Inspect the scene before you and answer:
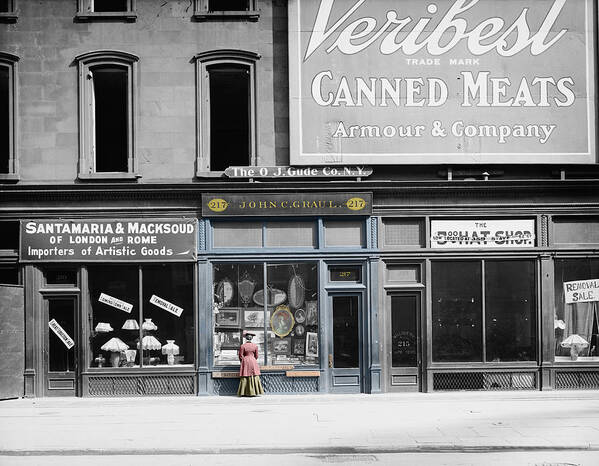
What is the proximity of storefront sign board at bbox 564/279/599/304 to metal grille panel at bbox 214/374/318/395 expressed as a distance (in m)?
6.42

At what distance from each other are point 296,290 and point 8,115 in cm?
819

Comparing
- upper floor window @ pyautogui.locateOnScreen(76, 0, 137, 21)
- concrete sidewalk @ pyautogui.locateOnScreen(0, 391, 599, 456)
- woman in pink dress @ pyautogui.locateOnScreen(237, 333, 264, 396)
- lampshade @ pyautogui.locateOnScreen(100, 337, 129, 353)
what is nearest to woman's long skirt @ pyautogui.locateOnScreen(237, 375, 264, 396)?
woman in pink dress @ pyautogui.locateOnScreen(237, 333, 264, 396)

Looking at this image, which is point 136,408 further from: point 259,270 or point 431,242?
point 431,242

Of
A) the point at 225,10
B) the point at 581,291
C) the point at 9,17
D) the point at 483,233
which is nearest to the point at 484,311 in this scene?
the point at 483,233

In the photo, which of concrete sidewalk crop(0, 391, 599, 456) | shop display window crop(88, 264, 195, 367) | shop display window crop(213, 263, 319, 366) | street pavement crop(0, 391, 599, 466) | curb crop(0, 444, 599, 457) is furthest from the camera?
shop display window crop(213, 263, 319, 366)

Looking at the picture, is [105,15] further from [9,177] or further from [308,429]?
[308,429]

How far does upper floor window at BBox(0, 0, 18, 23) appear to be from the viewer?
19.4 meters

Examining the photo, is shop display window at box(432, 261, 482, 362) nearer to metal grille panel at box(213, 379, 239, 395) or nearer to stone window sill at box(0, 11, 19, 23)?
metal grille panel at box(213, 379, 239, 395)

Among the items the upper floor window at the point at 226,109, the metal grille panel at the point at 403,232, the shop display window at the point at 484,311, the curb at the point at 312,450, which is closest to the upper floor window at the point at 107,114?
the upper floor window at the point at 226,109

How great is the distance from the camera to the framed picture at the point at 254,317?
19391mm

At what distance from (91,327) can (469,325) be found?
9.00 meters

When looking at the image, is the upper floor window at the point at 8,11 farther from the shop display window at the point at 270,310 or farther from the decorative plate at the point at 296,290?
the decorative plate at the point at 296,290

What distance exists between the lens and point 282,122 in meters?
19.7

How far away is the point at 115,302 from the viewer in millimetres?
19281
